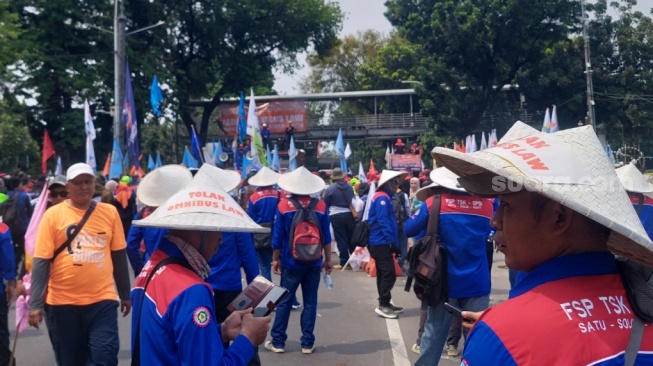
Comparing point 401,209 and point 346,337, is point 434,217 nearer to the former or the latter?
point 346,337

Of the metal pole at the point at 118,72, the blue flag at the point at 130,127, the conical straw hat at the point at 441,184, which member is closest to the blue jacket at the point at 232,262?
the conical straw hat at the point at 441,184

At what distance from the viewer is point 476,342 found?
158 centimetres

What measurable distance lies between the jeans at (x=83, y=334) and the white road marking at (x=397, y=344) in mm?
2836

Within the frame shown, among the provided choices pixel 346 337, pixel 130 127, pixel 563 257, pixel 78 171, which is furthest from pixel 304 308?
pixel 130 127

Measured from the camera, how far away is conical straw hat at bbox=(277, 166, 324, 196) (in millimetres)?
7351

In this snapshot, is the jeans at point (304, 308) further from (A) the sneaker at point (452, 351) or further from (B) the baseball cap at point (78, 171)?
(B) the baseball cap at point (78, 171)

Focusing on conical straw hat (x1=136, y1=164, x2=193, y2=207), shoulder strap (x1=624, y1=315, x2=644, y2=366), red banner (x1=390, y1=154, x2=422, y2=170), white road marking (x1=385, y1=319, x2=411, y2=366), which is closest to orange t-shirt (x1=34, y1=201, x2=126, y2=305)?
conical straw hat (x1=136, y1=164, x2=193, y2=207)

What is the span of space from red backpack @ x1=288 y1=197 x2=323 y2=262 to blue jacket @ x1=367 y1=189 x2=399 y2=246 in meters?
1.31

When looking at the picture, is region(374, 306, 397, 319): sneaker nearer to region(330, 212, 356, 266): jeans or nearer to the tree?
region(330, 212, 356, 266): jeans

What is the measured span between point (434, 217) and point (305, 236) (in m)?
1.87

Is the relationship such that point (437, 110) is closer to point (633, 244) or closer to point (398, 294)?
point (398, 294)

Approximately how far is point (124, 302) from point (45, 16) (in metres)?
27.8

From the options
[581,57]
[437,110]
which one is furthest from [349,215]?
[581,57]

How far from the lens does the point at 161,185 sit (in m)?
6.03
